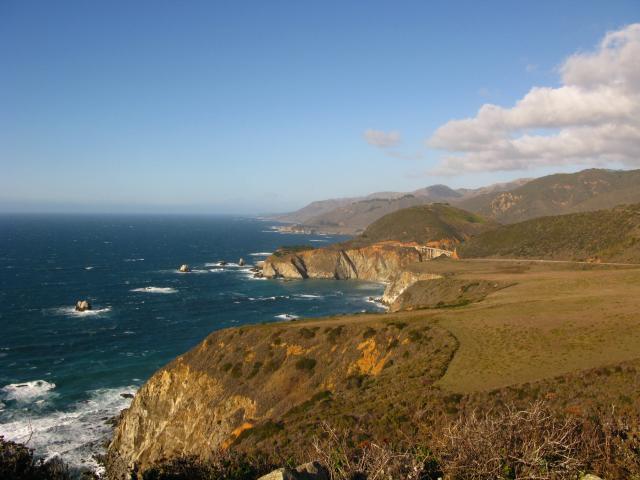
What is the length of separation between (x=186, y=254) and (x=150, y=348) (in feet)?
412

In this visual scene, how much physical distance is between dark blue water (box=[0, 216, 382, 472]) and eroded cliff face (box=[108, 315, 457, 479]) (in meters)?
6.05

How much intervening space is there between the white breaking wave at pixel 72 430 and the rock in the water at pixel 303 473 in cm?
3532

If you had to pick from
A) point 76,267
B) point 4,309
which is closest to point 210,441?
point 4,309

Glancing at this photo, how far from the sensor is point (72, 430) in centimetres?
4403

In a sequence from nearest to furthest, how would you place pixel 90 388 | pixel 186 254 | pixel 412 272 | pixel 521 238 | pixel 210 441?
pixel 210 441
pixel 90 388
pixel 412 272
pixel 521 238
pixel 186 254

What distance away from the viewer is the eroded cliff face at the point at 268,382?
31.3m

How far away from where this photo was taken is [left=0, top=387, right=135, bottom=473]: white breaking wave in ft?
131

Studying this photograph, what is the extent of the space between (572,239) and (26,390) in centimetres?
11336

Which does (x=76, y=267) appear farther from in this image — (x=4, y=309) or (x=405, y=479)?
(x=405, y=479)

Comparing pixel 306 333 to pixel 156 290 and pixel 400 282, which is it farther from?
pixel 156 290

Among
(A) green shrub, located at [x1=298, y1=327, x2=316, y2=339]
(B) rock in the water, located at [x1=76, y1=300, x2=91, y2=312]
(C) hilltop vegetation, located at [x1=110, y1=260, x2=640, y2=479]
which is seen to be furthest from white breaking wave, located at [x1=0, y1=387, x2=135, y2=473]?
(B) rock in the water, located at [x1=76, y1=300, x2=91, y2=312]

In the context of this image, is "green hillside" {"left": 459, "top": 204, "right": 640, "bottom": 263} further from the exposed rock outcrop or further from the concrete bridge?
the exposed rock outcrop

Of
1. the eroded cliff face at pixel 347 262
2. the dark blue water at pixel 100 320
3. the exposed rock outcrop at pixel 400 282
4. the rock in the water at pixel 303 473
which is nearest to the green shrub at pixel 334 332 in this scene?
the dark blue water at pixel 100 320

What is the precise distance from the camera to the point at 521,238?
126500 mm
